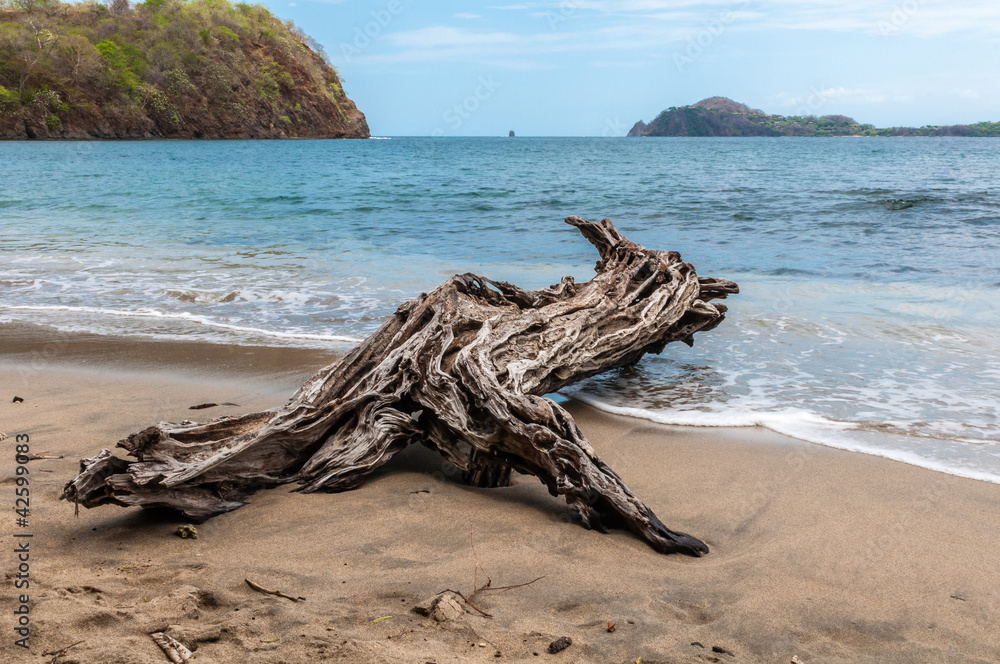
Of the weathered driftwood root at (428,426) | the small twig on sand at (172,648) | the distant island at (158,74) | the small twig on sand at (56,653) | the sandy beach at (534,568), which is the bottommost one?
the sandy beach at (534,568)

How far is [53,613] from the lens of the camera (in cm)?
199

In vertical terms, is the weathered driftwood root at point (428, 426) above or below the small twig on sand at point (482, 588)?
above

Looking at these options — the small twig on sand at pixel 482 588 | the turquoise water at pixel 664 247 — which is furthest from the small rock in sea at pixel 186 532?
the turquoise water at pixel 664 247

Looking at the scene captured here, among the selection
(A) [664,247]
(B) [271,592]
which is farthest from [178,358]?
(A) [664,247]

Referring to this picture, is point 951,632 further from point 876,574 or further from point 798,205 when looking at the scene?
point 798,205

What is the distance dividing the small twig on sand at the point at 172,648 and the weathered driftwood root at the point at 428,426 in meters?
0.84

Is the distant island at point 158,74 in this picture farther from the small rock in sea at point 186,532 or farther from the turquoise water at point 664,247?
the small rock in sea at point 186,532

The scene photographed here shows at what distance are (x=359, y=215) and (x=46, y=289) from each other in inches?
346

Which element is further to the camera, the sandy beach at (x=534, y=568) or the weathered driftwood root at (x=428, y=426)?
the weathered driftwood root at (x=428, y=426)

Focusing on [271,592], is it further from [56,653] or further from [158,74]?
[158,74]

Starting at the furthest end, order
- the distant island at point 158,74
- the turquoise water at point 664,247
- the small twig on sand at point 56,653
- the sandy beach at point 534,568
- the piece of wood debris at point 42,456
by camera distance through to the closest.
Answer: the distant island at point 158,74 → the turquoise water at point 664,247 → the piece of wood debris at point 42,456 → the sandy beach at point 534,568 → the small twig on sand at point 56,653

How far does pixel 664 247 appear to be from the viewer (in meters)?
11.5

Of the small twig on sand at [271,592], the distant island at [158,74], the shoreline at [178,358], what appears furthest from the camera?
the distant island at [158,74]

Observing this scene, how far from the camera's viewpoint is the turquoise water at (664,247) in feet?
15.3
